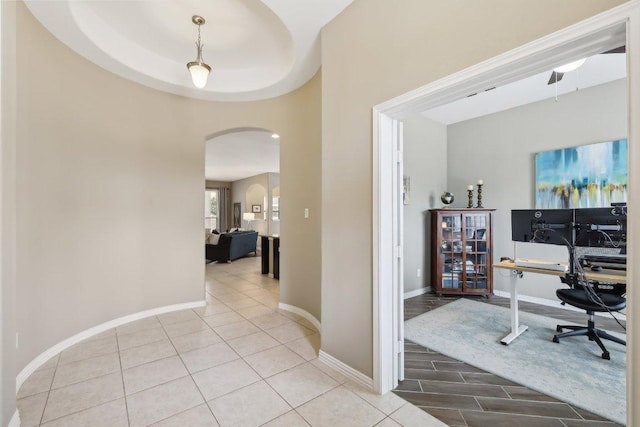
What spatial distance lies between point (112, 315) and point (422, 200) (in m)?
4.49

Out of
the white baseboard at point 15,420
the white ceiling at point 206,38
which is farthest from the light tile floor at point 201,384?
the white ceiling at point 206,38

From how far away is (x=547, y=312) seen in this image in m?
3.48

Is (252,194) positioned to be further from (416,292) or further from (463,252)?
(463,252)

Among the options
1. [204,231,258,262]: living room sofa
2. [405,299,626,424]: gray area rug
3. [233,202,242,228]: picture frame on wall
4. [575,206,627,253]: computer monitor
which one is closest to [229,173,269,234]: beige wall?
[233,202,242,228]: picture frame on wall

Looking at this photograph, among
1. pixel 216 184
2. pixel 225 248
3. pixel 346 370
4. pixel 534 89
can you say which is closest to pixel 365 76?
pixel 346 370

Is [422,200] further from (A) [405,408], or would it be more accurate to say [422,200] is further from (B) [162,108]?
(B) [162,108]

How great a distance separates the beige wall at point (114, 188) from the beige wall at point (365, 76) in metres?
0.84

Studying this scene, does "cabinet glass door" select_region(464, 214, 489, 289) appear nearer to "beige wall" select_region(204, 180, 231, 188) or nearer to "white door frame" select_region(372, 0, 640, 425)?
"white door frame" select_region(372, 0, 640, 425)

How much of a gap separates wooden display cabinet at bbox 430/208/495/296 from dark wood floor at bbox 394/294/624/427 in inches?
79.7

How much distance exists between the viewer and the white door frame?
991mm

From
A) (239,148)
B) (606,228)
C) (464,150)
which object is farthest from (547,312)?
(239,148)

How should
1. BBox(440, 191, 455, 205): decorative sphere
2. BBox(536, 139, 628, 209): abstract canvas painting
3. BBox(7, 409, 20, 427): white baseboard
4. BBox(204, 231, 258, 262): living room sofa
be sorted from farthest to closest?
BBox(204, 231, 258, 262): living room sofa < BBox(440, 191, 455, 205): decorative sphere < BBox(536, 139, 628, 209): abstract canvas painting < BBox(7, 409, 20, 427): white baseboard

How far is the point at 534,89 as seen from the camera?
11.6 feet

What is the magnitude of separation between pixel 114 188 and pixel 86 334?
1.54 meters
